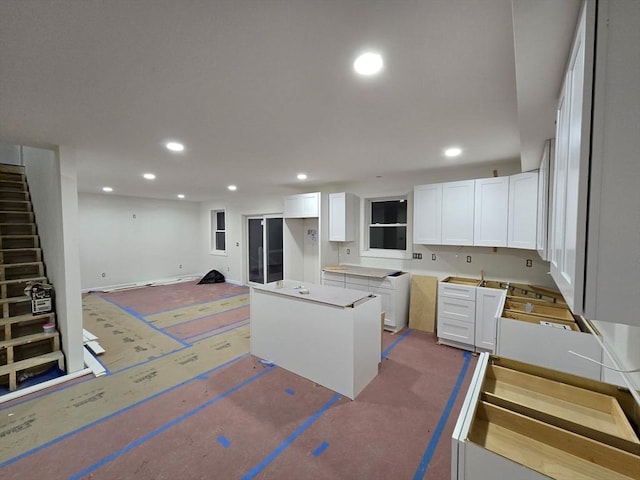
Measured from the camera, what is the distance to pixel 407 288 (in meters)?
4.45

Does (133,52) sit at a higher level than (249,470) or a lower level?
higher

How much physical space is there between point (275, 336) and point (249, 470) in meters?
1.39

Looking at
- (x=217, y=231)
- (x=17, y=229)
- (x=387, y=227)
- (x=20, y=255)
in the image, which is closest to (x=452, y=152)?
(x=387, y=227)

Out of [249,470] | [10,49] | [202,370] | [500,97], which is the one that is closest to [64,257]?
[202,370]

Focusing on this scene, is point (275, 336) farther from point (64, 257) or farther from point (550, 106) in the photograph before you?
point (550, 106)

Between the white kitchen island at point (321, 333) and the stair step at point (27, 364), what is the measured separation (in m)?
2.16

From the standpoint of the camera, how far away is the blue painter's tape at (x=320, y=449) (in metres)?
1.97

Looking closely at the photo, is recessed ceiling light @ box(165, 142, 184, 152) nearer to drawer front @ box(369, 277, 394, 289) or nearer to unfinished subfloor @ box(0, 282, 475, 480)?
unfinished subfloor @ box(0, 282, 475, 480)

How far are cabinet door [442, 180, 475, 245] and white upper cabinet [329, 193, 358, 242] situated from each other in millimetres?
1614

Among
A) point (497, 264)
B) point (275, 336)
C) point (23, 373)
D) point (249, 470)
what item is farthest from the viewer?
point (497, 264)

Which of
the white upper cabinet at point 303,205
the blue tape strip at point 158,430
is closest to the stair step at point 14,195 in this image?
the white upper cabinet at point 303,205

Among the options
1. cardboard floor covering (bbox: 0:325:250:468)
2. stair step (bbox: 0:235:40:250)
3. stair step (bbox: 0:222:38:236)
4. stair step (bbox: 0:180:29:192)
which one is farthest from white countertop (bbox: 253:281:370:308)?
stair step (bbox: 0:180:29:192)

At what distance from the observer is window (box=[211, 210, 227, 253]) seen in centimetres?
829

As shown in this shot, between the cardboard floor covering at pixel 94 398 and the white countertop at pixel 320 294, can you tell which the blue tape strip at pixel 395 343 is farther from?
the cardboard floor covering at pixel 94 398
